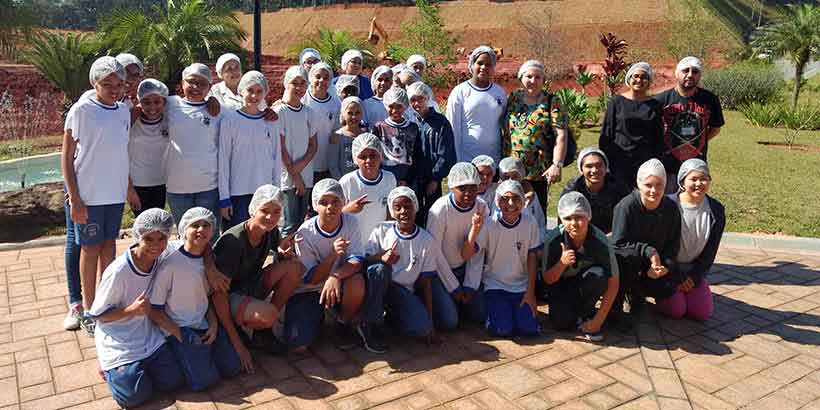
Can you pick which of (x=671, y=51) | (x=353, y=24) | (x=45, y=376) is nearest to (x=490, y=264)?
(x=45, y=376)

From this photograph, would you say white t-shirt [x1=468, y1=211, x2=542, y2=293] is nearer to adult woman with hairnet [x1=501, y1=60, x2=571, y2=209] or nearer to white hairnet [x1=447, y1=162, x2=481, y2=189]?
white hairnet [x1=447, y1=162, x2=481, y2=189]

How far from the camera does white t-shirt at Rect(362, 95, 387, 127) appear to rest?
506cm

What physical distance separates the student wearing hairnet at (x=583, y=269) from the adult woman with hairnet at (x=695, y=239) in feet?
1.98

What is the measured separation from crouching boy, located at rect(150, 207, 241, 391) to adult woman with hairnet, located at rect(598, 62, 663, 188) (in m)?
3.17

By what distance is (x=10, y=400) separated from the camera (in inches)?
129

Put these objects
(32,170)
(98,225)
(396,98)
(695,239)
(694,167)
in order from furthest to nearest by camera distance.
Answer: (32,170), (396,98), (695,239), (694,167), (98,225)

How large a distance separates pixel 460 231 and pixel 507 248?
1.14 ft

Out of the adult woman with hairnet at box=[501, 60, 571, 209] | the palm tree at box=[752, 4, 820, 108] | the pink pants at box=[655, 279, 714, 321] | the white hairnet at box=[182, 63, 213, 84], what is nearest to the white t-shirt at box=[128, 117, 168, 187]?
the white hairnet at box=[182, 63, 213, 84]

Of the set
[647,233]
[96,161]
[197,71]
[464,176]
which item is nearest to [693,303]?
[647,233]

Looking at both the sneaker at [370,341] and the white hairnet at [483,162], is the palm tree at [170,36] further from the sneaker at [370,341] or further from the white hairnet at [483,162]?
the sneaker at [370,341]

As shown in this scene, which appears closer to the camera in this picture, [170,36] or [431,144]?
[431,144]

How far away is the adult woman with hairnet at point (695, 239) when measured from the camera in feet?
13.9

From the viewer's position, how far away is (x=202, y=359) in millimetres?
3404

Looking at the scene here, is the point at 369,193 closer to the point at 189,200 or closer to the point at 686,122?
the point at 189,200
